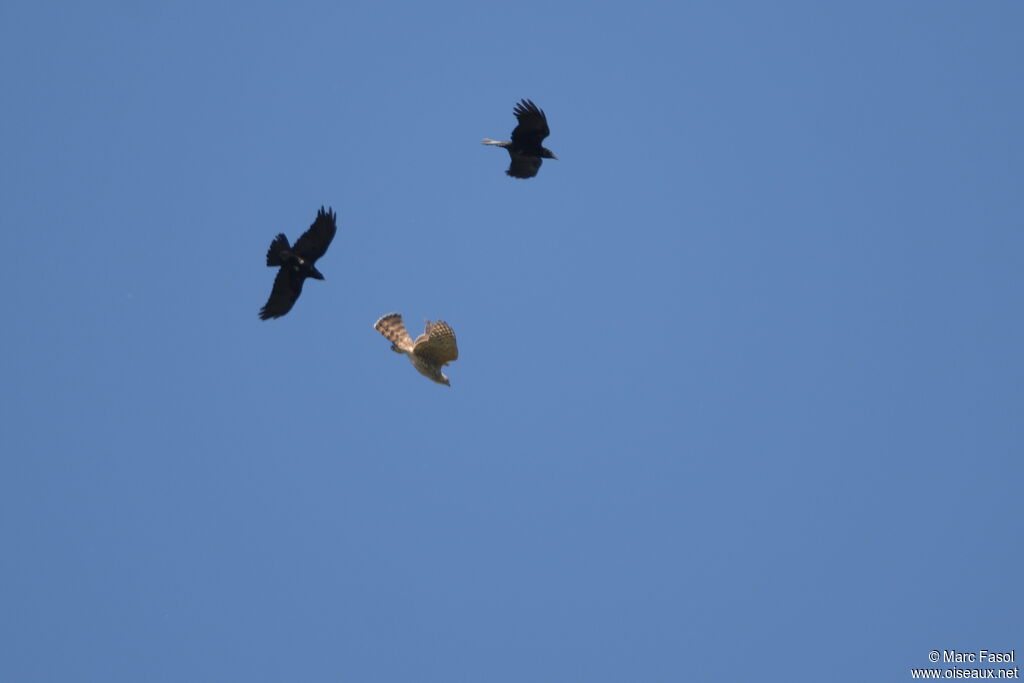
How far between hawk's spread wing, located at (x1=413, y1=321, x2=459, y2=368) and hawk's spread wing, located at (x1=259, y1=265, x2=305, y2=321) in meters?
5.02

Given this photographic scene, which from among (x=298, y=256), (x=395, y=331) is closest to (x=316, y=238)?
(x=298, y=256)

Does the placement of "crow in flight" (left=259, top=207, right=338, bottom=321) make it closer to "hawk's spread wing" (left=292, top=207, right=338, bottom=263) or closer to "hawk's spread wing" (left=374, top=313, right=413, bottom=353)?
"hawk's spread wing" (left=292, top=207, right=338, bottom=263)

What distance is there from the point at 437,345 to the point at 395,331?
4.04 feet

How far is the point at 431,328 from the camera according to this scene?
1761 centimetres

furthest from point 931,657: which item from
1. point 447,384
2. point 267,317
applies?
point 267,317

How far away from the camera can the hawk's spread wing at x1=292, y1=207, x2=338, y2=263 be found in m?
21.7

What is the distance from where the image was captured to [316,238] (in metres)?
21.8

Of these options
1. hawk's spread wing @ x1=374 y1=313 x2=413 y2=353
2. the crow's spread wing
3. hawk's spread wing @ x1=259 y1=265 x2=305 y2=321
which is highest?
the crow's spread wing

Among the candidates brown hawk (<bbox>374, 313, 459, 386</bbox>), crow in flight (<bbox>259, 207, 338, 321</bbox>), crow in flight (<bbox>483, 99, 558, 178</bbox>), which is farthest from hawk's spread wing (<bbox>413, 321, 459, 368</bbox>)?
crow in flight (<bbox>483, 99, 558, 178</bbox>)

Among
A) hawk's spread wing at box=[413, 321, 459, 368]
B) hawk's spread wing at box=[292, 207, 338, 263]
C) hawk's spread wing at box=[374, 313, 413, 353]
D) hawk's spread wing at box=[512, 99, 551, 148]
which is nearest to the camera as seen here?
hawk's spread wing at box=[413, 321, 459, 368]

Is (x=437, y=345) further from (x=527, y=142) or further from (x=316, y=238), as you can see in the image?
(x=527, y=142)

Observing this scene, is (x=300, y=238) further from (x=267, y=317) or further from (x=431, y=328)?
(x=431, y=328)

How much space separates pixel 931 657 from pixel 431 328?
15195 millimetres

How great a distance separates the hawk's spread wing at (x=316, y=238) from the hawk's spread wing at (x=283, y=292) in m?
0.46
